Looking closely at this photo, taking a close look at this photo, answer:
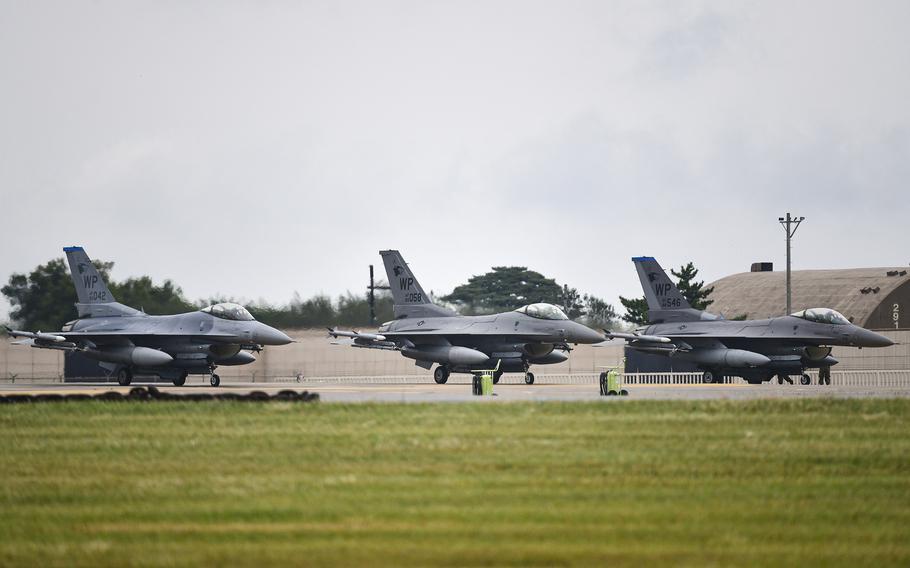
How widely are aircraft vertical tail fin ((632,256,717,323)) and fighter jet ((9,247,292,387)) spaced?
14.6 metres

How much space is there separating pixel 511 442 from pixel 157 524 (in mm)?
6535

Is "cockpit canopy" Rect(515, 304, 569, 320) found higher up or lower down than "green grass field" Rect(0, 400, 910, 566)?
higher up

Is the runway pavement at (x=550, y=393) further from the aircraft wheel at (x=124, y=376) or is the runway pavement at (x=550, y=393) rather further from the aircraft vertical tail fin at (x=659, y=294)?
the aircraft vertical tail fin at (x=659, y=294)

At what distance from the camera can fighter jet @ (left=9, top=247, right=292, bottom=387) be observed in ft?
139

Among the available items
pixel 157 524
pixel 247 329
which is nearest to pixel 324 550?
pixel 157 524

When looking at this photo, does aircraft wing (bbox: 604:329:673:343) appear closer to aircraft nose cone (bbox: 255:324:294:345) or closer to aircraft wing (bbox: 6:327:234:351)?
aircraft nose cone (bbox: 255:324:294:345)

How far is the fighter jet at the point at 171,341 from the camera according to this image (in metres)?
42.5

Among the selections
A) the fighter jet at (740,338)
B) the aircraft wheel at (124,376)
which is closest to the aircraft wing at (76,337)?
the aircraft wheel at (124,376)

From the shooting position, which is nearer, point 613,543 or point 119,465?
point 613,543

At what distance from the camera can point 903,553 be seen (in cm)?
993

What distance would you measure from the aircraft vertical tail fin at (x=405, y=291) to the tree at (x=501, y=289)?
134ft

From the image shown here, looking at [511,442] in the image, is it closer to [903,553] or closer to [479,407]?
[479,407]

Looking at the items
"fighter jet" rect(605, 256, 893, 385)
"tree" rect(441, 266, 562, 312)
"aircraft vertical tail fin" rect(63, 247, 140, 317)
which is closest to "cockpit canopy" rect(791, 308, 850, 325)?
"fighter jet" rect(605, 256, 893, 385)

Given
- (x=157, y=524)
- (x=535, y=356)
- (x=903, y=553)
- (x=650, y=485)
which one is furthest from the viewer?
(x=535, y=356)
